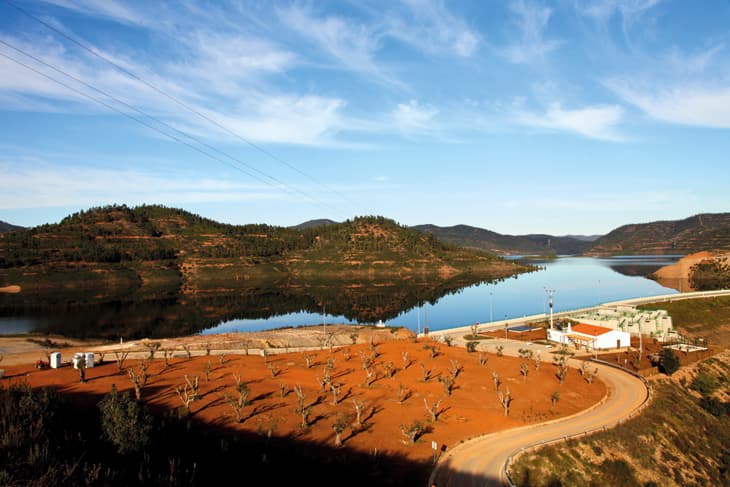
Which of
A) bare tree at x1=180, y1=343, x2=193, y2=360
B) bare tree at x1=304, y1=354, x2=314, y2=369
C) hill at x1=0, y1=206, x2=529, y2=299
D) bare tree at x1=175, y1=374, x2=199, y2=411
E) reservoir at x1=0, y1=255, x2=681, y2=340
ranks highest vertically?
hill at x1=0, y1=206, x2=529, y2=299

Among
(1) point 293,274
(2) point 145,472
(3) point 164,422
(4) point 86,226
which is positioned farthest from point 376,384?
(4) point 86,226

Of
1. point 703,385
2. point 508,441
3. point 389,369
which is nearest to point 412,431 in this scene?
point 508,441

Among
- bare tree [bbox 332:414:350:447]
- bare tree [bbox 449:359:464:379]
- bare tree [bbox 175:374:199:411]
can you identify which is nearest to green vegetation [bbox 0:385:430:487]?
bare tree [bbox 332:414:350:447]

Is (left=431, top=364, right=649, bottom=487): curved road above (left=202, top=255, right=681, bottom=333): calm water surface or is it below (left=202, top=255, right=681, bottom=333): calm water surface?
above

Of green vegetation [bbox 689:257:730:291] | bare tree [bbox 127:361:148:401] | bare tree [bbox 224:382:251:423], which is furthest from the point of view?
green vegetation [bbox 689:257:730:291]

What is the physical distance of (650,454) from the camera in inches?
1148

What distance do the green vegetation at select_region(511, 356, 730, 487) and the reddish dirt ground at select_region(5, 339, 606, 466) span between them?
12.0ft

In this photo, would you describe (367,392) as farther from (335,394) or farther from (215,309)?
(215,309)

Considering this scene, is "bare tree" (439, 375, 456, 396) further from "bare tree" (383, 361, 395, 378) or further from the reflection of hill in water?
the reflection of hill in water

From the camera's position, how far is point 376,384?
37375 millimetres

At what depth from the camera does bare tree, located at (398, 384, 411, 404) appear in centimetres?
3358

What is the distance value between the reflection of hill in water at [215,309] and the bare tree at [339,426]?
5854 cm

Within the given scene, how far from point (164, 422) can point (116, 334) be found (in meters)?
60.9

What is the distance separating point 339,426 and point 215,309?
90.0 metres
